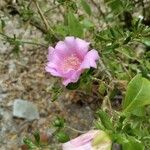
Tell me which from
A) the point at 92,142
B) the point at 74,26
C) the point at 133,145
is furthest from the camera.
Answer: the point at 74,26

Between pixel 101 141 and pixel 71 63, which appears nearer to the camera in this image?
pixel 101 141

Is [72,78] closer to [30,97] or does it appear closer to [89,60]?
[89,60]

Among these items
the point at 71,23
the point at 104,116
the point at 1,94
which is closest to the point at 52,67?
the point at 104,116

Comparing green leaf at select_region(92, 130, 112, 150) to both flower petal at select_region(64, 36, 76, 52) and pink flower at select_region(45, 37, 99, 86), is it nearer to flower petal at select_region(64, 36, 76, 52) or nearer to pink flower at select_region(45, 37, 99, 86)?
pink flower at select_region(45, 37, 99, 86)

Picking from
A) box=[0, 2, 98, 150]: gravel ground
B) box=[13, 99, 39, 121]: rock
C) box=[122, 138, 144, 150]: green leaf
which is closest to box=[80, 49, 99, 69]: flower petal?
box=[122, 138, 144, 150]: green leaf

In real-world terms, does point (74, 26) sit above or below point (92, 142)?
above

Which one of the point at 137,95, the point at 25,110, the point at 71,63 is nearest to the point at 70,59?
the point at 71,63

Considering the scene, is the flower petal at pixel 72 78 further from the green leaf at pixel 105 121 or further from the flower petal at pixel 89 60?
the green leaf at pixel 105 121
